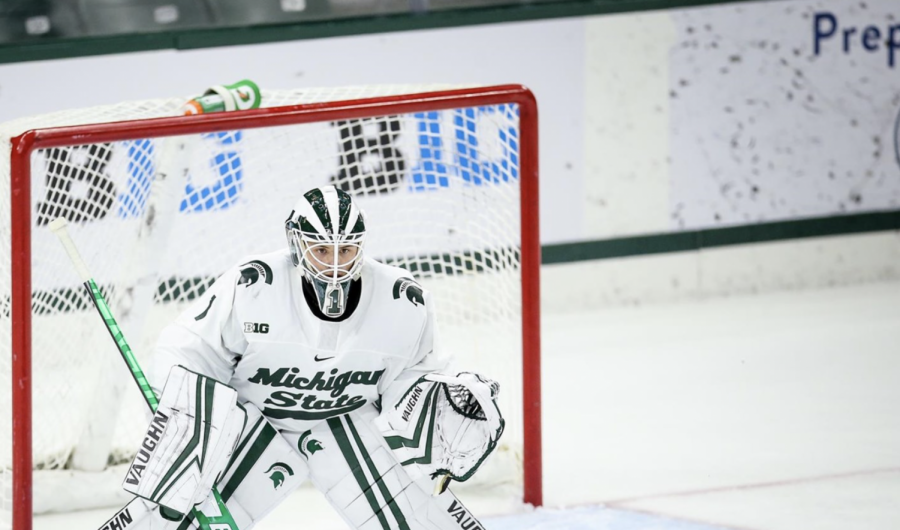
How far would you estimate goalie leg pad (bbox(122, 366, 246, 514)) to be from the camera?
9.53 feet

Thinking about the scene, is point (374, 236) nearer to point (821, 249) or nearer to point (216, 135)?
point (216, 135)

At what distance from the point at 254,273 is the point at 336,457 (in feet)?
1.47

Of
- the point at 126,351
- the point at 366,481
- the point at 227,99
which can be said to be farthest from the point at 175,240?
the point at 366,481

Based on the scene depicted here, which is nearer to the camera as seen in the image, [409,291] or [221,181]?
[409,291]

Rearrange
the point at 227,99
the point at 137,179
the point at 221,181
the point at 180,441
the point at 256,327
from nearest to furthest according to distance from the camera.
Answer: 1. the point at 180,441
2. the point at 256,327
3. the point at 227,99
4. the point at 137,179
5. the point at 221,181

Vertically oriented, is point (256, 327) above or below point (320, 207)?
below

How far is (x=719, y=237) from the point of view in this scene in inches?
258

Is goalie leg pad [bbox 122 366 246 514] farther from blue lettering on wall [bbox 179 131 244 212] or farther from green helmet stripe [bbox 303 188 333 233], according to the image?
blue lettering on wall [bbox 179 131 244 212]

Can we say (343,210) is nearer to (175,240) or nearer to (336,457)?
(336,457)

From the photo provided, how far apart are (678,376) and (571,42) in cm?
164

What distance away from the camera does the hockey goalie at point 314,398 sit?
2.92 m

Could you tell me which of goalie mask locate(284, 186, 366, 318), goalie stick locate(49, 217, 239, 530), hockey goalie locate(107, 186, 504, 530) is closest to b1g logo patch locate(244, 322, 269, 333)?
hockey goalie locate(107, 186, 504, 530)

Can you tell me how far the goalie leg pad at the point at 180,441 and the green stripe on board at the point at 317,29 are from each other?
116 inches

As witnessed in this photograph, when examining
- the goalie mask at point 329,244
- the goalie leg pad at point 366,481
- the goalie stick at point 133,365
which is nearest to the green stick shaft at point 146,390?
the goalie stick at point 133,365
